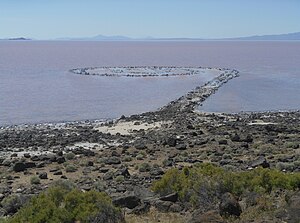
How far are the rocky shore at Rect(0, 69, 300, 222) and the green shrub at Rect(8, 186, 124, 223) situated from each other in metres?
1.38

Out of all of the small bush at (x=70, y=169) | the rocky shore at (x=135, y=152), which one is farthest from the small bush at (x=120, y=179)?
the small bush at (x=70, y=169)

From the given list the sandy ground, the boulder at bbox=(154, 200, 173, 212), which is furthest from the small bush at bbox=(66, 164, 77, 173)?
the sandy ground

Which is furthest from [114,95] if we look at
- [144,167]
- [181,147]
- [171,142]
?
[144,167]

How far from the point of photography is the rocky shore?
18875 mm

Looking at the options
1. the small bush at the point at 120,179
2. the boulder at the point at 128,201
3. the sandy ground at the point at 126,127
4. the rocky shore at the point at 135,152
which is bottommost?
the sandy ground at the point at 126,127

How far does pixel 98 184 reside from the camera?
63.5 ft

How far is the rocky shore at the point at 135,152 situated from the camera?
18875 mm

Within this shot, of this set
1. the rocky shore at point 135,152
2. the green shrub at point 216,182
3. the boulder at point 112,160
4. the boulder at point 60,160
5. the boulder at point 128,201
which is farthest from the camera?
the boulder at point 60,160

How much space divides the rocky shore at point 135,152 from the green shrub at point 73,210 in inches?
54.3

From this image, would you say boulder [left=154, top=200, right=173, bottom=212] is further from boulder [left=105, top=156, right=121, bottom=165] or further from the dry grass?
boulder [left=105, top=156, right=121, bottom=165]

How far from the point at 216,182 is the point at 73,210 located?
3.87 meters

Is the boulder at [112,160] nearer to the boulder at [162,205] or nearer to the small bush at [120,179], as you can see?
the small bush at [120,179]

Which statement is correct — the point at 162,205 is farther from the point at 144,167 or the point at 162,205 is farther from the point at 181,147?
the point at 181,147

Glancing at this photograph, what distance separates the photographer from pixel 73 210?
11836 millimetres
